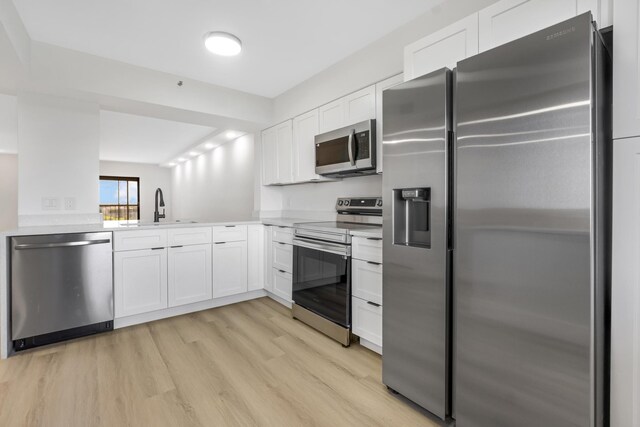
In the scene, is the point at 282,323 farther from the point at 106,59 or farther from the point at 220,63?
the point at 106,59

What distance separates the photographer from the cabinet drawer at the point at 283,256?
324 centimetres

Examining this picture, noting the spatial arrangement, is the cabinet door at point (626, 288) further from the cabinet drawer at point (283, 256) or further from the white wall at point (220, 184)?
the white wall at point (220, 184)

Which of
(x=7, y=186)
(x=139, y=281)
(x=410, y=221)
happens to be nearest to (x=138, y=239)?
(x=139, y=281)

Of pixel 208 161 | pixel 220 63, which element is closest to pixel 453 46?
pixel 220 63

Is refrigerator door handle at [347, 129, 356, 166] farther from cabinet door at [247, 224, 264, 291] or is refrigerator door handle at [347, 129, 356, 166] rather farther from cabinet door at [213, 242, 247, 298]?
cabinet door at [213, 242, 247, 298]

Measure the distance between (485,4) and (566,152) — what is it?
132 centimetres

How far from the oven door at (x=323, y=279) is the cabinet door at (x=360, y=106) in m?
1.18

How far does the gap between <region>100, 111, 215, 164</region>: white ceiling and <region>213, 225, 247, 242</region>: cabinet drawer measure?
2.48 metres

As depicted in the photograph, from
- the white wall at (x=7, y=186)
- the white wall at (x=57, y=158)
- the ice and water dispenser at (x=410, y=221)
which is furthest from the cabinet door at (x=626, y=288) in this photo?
the white wall at (x=7, y=186)

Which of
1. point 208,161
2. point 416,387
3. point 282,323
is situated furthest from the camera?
point 208,161

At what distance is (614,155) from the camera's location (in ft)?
4.00

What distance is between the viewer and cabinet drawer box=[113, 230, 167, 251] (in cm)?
280

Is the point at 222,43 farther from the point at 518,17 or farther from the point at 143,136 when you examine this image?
the point at 143,136

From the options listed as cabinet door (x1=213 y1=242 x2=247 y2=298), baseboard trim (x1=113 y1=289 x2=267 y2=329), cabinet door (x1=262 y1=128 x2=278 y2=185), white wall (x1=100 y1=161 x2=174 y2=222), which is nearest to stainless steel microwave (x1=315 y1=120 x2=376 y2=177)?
cabinet door (x1=262 y1=128 x2=278 y2=185)
